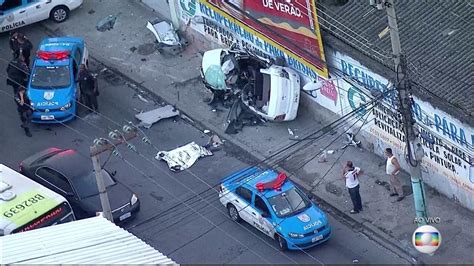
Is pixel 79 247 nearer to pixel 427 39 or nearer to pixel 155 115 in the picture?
pixel 155 115

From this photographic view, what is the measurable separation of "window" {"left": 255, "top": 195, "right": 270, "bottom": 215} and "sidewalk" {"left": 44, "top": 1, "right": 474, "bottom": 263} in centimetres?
255

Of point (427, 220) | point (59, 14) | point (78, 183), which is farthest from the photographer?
point (59, 14)

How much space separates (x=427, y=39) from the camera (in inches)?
1391

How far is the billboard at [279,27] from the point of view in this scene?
119 feet

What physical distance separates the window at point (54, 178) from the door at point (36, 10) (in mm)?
9651

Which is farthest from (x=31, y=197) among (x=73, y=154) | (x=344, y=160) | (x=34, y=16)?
(x=34, y=16)

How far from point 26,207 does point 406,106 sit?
9.93 metres

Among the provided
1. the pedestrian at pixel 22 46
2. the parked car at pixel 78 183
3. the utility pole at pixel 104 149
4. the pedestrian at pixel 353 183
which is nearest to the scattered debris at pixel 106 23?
the pedestrian at pixel 22 46

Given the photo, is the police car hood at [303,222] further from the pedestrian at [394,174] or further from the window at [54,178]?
the window at [54,178]

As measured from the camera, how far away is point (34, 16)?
43062 millimetres

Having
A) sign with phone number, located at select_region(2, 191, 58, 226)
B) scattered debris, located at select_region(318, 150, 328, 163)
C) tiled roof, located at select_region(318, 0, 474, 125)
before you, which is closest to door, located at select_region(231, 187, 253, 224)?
scattered debris, located at select_region(318, 150, 328, 163)

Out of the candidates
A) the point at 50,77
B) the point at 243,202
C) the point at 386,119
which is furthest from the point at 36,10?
the point at 386,119

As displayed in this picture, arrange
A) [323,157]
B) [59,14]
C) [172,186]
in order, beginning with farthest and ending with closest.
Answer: [59,14], [323,157], [172,186]

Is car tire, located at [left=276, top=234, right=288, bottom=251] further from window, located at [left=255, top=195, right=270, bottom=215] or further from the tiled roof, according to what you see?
the tiled roof
